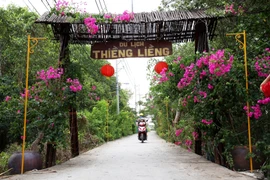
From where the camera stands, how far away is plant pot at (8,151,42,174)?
642 centimetres

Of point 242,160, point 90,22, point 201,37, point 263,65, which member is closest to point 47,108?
point 90,22

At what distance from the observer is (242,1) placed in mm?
8172

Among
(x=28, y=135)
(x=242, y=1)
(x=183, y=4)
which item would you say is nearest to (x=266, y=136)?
(x=242, y=1)

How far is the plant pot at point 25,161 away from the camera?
6.42 metres

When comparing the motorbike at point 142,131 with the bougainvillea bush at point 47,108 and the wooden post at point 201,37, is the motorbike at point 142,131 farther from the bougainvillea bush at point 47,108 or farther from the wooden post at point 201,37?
the bougainvillea bush at point 47,108

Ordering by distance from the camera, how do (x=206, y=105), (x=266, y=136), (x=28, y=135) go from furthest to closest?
(x=28, y=135) → (x=206, y=105) → (x=266, y=136)

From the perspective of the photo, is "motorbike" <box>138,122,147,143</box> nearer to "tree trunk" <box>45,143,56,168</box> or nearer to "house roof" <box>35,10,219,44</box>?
"house roof" <box>35,10,219,44</box>

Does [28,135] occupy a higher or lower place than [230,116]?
lower

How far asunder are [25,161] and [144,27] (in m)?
4.59

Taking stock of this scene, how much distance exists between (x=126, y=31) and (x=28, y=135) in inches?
152

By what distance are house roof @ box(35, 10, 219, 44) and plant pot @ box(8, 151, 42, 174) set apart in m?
3.27

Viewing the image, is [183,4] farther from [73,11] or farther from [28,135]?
[28,135]

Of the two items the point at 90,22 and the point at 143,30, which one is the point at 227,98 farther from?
the point at 90,22

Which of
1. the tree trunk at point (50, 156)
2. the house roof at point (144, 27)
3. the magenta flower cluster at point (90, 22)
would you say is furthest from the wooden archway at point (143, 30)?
the tree trunk at point (50, 156)
